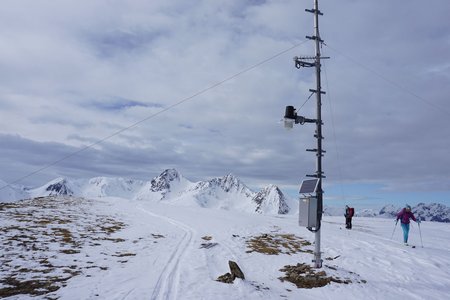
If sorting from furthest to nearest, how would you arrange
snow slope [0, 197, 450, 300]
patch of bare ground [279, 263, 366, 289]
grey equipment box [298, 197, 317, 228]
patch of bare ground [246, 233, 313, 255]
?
patch of bare ground [246, 233, 313, 255] → grey equipment box [298, 197, 317, 228] → patch of bare ground [279, 263, 366, 289] → snow slope [0, 197, 450, 300]

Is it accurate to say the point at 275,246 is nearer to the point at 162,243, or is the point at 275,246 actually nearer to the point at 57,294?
the point at 162,243

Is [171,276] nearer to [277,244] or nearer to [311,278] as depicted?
[311,278]

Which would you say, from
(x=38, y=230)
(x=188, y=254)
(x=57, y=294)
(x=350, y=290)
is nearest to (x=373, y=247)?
(x=350, y=290)

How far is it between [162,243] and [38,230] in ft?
28.3

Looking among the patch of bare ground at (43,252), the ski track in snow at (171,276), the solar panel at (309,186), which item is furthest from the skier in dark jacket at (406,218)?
the patch of bare ground at (43,252)

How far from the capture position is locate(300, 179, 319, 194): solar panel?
14570mm

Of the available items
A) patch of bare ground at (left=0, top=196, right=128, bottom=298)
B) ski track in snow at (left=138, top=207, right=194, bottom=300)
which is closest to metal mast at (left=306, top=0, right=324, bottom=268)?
ski track in snow at (left=138, top=207, right=194, bottom=300)

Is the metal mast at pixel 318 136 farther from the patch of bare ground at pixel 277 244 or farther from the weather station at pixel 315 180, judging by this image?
the patch of bare ground at pixel 277 244

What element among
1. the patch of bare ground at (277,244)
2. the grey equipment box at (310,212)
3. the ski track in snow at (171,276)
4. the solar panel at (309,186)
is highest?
the solar panel at (309,186)

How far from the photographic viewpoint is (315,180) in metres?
14.7

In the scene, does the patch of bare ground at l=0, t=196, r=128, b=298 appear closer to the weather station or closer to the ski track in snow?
the ski track in snow

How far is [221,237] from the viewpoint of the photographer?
24109 mm

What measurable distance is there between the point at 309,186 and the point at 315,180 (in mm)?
408

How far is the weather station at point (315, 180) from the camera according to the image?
1454 cm
